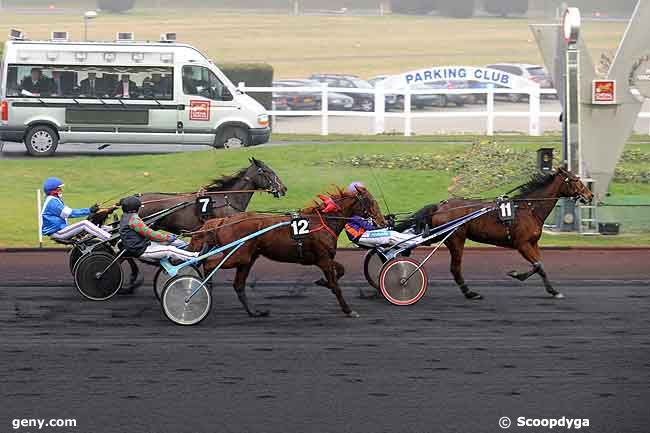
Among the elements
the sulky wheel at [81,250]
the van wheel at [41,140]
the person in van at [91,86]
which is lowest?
the sulky wheel at [81,250]

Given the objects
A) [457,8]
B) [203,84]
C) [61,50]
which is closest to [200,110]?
[203,84]

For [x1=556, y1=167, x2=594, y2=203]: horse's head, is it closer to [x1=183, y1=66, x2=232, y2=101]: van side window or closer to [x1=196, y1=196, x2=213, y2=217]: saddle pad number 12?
[x1=196, y1=196, x2=213, y2=217]: saddle pad number 12

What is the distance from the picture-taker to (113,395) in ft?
30.5

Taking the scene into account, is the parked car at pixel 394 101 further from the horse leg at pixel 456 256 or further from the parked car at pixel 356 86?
the horse leg at pixel 456 256

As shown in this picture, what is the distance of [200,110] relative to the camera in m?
24.4

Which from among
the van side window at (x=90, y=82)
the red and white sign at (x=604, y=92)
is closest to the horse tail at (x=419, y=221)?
the red and white sign at (x=604, y=92)

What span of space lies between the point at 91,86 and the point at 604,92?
11.3 meters

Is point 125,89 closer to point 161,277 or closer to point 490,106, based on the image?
point 490,106

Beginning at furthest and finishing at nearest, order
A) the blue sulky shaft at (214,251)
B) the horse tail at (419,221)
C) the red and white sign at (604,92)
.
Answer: the red and white sign at (604,92)
the horse tail at (419,221)
the blue sulky shaft at (214,251)

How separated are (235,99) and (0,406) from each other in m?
16.1

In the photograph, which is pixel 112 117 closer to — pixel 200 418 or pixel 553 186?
pixel 553 186

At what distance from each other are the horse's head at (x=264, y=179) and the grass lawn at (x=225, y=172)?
17.0 ft

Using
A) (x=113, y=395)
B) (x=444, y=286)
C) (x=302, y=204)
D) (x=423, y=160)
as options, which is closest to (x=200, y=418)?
(x=113, y=395)

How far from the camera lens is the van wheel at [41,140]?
24016mm
